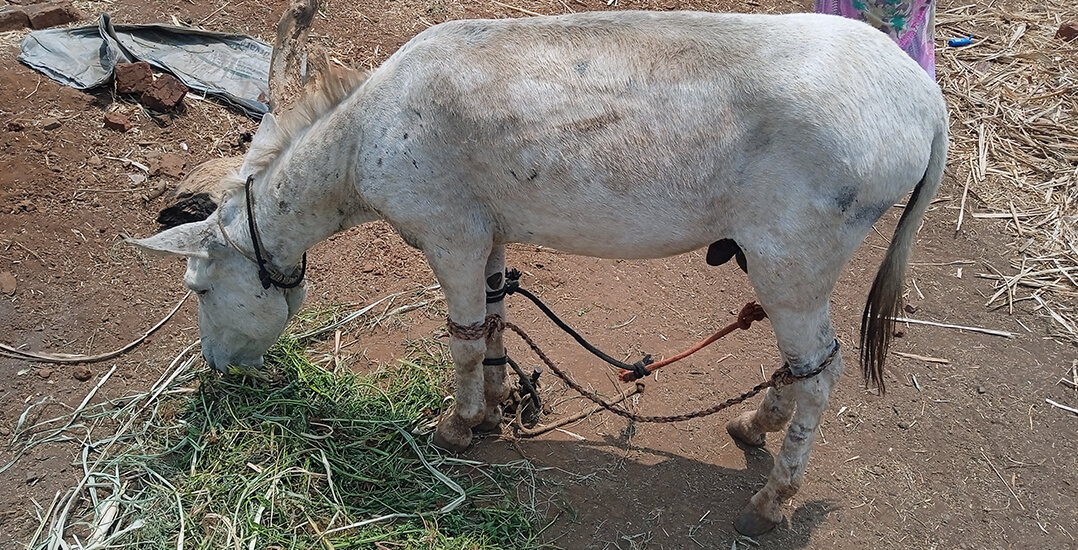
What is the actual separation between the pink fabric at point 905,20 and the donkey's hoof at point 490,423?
3.31 metres

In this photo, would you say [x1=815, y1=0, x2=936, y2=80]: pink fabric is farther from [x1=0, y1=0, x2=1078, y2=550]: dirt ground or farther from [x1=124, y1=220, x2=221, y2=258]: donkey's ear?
[x1=124, y1=220, x2=221, y2=258]: donkey's ear

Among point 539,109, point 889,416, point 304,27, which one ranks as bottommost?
point 889,416

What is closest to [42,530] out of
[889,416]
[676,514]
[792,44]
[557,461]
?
[557,461]

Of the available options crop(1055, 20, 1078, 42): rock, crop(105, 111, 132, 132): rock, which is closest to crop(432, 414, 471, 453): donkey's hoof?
crop(105, 111, 132, 132): rock

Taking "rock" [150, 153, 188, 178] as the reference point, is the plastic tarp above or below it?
above

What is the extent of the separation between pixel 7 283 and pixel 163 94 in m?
1.82

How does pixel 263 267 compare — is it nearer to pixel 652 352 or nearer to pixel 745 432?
pixel 652 352

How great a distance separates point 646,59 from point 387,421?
219cm

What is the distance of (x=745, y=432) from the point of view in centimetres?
386

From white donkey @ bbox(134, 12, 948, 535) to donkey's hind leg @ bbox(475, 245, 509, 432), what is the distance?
31cm

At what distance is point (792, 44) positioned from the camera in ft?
8.75

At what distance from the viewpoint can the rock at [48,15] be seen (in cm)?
635

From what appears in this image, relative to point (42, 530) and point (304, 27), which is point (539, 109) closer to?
point (42, 530)

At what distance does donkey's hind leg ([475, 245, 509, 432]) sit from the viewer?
3.55 metres
